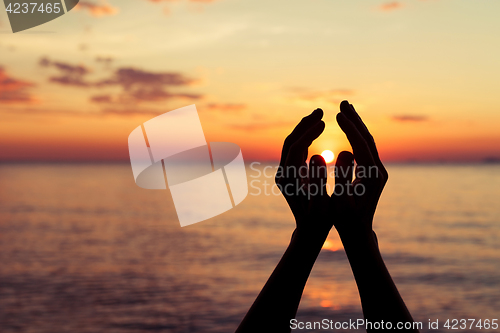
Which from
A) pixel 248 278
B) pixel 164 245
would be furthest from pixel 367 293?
pixel 164 245

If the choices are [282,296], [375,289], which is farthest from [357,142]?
[282,296]

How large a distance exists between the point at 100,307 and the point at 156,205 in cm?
1955

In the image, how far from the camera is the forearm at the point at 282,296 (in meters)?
1.42

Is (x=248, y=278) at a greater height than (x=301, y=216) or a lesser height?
lesser

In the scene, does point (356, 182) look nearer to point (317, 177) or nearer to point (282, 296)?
point (317, 177)

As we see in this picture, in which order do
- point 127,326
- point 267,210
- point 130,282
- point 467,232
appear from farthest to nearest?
point 267,210 → point 467,232 → point 130,282 → point 127,326

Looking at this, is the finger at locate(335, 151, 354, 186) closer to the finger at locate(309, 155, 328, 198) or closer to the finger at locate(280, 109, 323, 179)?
the finger at locate(309, 155, 328, 198)

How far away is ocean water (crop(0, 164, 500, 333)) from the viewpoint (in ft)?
21.5

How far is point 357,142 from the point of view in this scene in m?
1.83

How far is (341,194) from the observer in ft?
5.80

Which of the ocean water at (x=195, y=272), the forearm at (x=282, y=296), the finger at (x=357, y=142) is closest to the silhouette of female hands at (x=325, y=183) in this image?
the finger at (x=357, y=142)

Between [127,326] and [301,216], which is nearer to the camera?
[301,216]

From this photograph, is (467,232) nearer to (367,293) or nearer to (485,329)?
(485,329)

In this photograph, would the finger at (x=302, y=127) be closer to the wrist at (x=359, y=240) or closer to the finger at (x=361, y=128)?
the finger at (x=361, y=128)
